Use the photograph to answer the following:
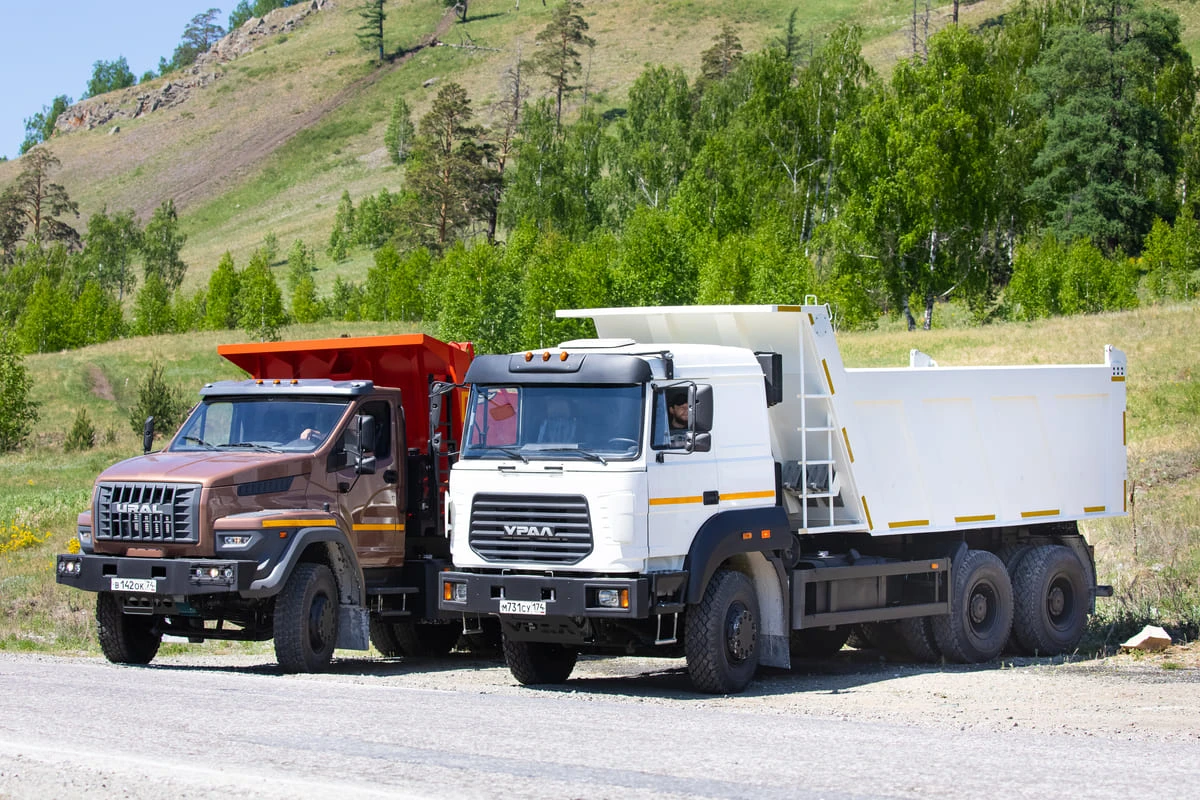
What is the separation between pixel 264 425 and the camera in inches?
555

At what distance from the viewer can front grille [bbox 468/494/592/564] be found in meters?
11.7

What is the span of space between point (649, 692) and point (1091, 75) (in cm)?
6516

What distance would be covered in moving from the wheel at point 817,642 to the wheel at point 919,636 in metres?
0.71

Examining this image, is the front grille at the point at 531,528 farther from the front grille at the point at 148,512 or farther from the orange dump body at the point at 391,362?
the orange dump body at the point at 391,362

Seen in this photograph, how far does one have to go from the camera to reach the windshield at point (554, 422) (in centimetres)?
1170

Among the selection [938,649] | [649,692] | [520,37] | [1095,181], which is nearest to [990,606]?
[938,649]

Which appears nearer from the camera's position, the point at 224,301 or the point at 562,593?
the point at 562,593

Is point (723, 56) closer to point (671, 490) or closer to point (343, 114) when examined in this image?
point (343, 114)

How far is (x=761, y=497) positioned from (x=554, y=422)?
7.02 ft

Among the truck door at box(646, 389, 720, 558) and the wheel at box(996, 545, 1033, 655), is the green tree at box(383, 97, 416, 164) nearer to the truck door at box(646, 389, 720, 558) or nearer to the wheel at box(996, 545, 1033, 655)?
the wheel at box(996, 545, 1033, 655)

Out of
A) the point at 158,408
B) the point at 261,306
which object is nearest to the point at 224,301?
A: the point at 261,306

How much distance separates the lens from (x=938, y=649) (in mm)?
15070

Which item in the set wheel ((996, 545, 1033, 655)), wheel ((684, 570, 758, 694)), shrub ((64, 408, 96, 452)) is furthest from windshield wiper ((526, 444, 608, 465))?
shrub ((64, 408, 96, 452))

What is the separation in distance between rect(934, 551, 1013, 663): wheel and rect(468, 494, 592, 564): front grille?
5.15 meters
